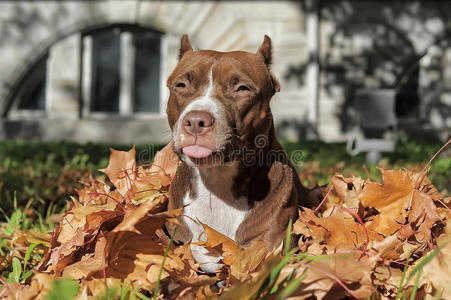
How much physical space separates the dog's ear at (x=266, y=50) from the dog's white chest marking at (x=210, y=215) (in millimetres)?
763

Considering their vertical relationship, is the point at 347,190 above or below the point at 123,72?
below

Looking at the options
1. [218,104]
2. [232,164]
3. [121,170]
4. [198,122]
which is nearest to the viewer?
[198,122]

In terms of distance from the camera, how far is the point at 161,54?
1060 cm

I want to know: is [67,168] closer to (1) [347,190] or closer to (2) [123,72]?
(1) [347,190]

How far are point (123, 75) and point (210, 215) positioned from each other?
921 centimetres

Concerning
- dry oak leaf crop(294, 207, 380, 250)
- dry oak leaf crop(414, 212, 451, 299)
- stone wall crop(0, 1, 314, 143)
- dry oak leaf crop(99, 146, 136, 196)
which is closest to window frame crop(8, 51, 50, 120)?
stone wall crop(0, 1, 314, 143)

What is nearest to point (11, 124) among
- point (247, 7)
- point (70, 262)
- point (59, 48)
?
point (59, 48)

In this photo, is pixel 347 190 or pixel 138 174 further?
pixel 138 174

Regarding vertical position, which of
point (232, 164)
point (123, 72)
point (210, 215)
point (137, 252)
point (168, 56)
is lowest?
point (137, 252)

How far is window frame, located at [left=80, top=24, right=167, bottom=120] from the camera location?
1037 cm

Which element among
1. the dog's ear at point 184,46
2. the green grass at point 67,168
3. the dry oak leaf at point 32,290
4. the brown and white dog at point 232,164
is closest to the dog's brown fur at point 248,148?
the brown and white dog at point 232,164

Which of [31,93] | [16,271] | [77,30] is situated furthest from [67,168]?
[31,93]

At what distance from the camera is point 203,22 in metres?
10.2

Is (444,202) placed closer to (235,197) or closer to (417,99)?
(235,197)
